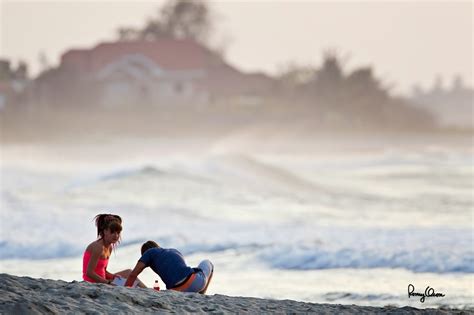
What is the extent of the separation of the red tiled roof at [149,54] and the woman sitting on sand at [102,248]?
177 feet

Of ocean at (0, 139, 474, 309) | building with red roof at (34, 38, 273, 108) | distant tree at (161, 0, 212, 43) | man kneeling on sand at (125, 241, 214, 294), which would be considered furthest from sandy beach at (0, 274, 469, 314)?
distant tree at (161, 0, 212, 43)

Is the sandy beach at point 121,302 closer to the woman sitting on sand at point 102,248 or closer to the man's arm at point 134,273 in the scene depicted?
the man's arm at point 134,273

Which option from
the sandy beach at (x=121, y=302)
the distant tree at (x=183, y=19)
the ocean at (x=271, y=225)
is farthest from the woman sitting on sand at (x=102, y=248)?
the distant tree at (x=183, y=19)

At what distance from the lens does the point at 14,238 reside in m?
16.8

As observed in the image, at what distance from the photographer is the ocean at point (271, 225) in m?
12.5

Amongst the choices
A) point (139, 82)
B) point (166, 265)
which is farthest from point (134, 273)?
point (139, 82)

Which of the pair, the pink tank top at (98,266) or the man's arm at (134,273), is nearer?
the man's arm at (134,273)

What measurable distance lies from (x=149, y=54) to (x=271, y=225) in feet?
151

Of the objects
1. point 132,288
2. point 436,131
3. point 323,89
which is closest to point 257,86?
point 323,89

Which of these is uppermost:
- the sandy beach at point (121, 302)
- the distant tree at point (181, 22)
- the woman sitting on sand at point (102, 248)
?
the distant tree at point (181, 22)

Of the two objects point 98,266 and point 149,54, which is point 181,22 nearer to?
point 149,54

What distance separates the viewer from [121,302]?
791cm

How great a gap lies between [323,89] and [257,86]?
3.62 m

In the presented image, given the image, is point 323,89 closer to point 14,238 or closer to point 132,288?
point 14,238
